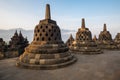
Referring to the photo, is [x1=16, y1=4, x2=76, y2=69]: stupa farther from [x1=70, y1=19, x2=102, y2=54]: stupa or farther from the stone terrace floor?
[x1=70, y1=19, x2=102, y2=54]: stupa

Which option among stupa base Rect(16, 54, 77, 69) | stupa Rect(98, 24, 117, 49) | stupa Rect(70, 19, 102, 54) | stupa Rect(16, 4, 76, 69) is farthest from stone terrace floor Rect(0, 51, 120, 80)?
stupa Rect(98, 24, 117, 49)

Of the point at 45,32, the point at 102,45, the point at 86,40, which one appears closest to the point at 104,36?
the point at 102,45

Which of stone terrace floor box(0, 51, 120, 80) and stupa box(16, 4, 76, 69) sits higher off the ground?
stupa box(16, 4, 76, 69)

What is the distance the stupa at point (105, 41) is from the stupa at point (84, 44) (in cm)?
661

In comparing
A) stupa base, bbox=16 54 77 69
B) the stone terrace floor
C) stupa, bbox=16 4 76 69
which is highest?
stupa, bbox=16 4 76 69

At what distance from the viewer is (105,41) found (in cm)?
2306

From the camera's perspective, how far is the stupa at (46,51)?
28.0 ft

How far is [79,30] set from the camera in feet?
60.7

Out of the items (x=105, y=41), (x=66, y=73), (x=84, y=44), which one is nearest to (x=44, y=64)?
(x=66, y=73)

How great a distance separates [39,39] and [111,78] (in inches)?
296

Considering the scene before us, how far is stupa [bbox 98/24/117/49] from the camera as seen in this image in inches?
883

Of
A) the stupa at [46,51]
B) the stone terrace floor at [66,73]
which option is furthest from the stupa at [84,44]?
the stone terrace floor at [66,73]

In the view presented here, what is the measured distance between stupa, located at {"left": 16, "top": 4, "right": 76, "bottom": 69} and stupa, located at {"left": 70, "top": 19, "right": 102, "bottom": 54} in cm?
706

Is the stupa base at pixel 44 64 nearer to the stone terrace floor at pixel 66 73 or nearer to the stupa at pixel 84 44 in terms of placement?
the stone terrace floor at pixel 66 73
